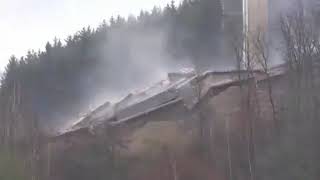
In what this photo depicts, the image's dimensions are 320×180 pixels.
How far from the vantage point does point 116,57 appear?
1683 inches

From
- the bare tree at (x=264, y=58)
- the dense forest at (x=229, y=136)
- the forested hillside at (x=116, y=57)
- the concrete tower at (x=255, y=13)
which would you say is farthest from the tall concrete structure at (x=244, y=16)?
the forested hillside at (x=116, y=57)

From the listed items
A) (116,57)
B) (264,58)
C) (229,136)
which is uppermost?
(116,57)

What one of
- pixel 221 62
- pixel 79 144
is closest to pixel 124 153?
pixel 79 144

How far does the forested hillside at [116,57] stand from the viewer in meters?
35.2

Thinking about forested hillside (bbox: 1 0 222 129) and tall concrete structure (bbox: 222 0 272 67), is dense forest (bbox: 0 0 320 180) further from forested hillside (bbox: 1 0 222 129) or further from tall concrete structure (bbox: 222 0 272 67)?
forested hillside (bbox: 1 0 222 129)

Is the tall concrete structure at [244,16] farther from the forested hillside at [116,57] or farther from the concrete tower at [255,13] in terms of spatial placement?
the forested hillside at [116,57]

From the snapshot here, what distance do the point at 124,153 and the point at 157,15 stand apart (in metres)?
31.0

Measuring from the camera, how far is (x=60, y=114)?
1542 inches

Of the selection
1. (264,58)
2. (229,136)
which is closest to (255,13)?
(264,58)

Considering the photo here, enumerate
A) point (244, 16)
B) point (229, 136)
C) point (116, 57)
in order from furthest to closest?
point (116, 57), point (244, 16), point (229, 136)

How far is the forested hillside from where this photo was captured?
1387 inches

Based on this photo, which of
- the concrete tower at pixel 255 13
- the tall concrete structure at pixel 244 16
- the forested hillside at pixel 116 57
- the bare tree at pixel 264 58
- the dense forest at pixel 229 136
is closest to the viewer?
the dense forest at pixel 229 136

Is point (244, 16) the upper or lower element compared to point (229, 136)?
upper

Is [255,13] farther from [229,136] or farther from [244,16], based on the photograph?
[229,136]
